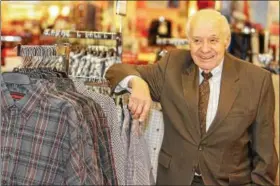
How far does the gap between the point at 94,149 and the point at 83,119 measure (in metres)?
0.13

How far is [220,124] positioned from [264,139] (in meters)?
0.29

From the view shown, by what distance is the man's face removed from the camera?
8.87 ft

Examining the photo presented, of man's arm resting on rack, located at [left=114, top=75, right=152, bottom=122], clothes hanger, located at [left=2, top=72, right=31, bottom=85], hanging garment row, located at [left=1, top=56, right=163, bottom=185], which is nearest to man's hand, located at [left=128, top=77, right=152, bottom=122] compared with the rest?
man's arm resting on rack, located at [left=114, top=75, right=152, bottom=122]

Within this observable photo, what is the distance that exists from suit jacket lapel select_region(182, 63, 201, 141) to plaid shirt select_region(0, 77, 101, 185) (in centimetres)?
94

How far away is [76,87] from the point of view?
7.18ft

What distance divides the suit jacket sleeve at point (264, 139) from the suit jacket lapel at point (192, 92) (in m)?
0.33

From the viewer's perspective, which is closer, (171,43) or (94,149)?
(94,149)

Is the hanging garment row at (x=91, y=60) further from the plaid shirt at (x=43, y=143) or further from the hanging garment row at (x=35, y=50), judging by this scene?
the plaid shirt at (x=43, y=143)

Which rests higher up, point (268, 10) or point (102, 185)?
point (268, 10)

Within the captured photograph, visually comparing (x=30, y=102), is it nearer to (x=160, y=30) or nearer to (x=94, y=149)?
(x=94, y=149)

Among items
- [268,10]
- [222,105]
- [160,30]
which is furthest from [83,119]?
[160,30]

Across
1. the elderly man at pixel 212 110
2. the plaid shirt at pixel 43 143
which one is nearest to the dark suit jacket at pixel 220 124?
the elderly man at pixel 212 110

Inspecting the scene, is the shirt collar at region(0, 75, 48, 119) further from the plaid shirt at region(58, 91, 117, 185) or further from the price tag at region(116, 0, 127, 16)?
the price tag at region(116, 0, 127, 16)

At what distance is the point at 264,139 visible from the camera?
2.85 meters
